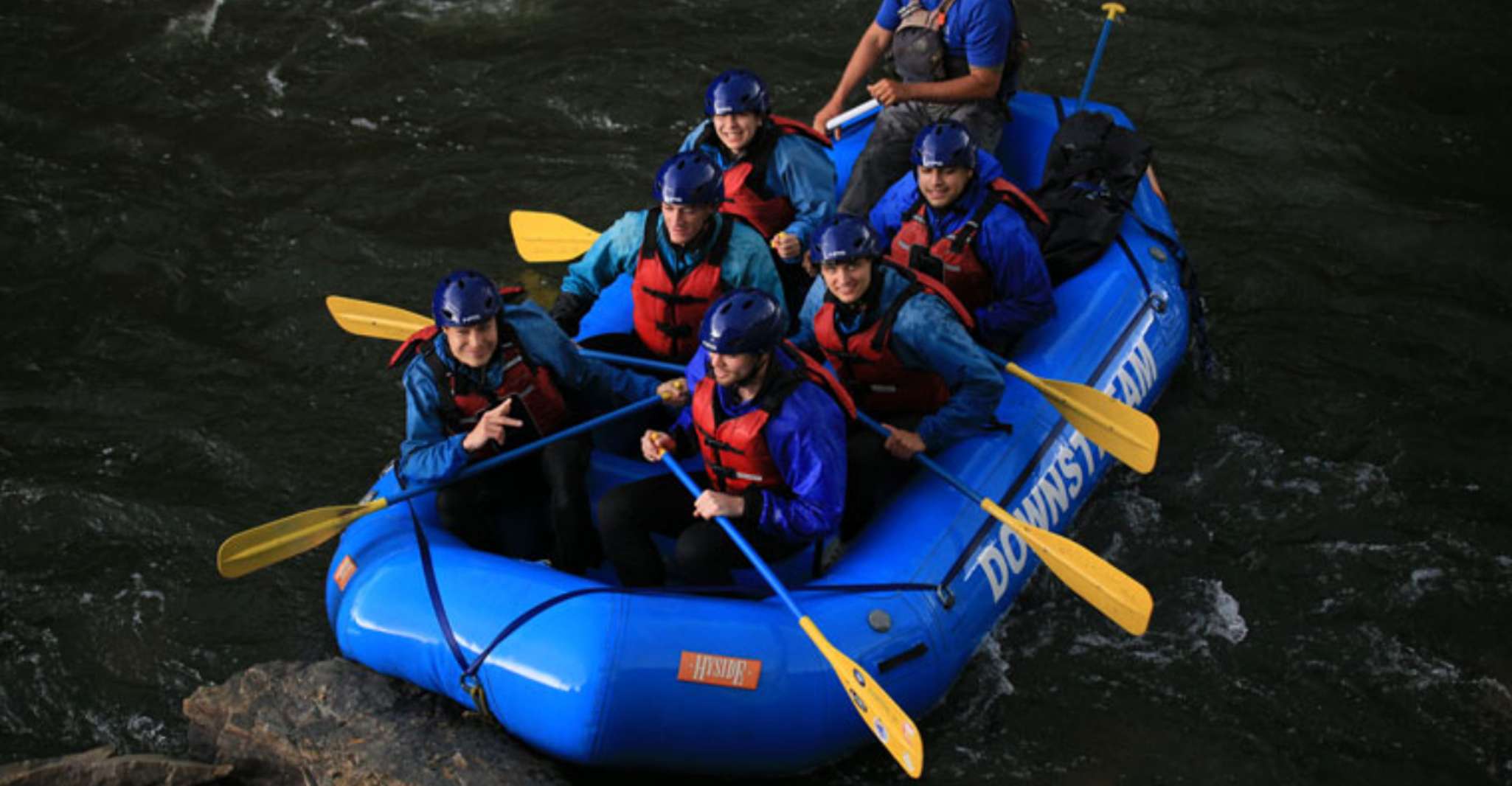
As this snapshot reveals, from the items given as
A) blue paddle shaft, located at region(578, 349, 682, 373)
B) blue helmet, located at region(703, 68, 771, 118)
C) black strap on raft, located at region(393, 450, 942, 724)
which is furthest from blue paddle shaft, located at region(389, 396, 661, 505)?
blue helmet, located at region(703, 68, 771, 118)

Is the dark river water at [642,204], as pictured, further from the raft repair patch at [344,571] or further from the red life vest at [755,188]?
the red life vest at [755,188]

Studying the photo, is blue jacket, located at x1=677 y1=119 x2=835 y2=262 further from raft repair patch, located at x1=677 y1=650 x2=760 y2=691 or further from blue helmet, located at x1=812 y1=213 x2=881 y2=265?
raft repair patch, located at x1=677 y1=650 x2=760 y2=691

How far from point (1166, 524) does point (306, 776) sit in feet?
9.66

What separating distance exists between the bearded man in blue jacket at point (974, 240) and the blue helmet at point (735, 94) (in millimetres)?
574

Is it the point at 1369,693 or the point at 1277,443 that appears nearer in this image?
the point at 1369,693

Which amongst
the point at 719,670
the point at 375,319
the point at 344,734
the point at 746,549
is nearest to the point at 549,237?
the point at 375,319

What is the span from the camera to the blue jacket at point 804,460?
385cm

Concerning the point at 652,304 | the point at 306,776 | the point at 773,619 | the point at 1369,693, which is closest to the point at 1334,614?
the point at 1369,693

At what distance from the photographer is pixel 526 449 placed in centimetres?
423

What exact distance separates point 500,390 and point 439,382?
167 mm

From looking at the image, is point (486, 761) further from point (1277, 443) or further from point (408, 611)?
point (1277, 443)

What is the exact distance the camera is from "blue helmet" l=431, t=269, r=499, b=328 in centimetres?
394

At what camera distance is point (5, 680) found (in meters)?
4.66

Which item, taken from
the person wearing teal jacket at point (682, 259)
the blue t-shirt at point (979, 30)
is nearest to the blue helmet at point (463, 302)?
the person wearing teal jacket at point (682, 259)
